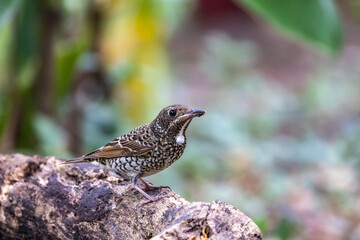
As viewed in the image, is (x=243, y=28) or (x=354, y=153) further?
(x=243, y=28)

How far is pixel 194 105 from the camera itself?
10.0 meters

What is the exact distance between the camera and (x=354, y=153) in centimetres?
568

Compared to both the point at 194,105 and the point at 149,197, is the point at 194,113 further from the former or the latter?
the point at 194,105

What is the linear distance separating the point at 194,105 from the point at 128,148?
6721 mm

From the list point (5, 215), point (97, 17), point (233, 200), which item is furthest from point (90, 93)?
point (5, 215)

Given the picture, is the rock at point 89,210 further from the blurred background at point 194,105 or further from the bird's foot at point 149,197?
the blurred background at point 194,105

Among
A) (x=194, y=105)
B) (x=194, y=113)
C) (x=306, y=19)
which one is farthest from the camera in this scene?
(x=194, y=105)

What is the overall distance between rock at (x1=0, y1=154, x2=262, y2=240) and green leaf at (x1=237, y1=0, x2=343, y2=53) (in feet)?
6.52

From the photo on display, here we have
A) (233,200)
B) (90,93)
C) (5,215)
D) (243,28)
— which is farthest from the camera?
(243,28)

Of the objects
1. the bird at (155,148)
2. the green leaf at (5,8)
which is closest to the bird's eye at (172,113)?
the bird at (155,148)

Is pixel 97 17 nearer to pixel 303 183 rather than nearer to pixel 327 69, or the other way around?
pixel 303 183

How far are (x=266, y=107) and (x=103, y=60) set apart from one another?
365 centimetres

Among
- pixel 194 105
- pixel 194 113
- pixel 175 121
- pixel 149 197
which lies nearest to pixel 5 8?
pixel 175 121

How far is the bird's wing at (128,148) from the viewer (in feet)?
10.7
